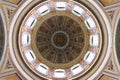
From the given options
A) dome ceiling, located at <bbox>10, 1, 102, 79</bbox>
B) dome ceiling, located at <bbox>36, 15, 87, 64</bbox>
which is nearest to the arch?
dome ceiling, located at <bbox>10, 1, 102, 79</bbox>

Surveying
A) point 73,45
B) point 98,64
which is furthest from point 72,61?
point 98,64

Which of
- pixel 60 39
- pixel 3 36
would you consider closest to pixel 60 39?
pixel 60 39

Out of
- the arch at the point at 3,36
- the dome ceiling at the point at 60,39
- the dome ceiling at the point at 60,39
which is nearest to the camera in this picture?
the arch at the point at 3,36

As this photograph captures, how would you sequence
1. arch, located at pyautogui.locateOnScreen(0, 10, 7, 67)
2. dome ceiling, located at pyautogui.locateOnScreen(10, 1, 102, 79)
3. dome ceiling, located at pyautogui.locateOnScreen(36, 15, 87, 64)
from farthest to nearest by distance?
dome ceiling, located at pyautogui.locateOnScreen(36, 15, 87, 64) → dome ceiling, located at pyautogui.locateOnScreen(10, 1, 102, 79) → arch, located at pyautogui.locateOnScreen(0, 10, 7, 67)

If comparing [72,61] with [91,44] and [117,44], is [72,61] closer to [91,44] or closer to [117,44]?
[91,44]

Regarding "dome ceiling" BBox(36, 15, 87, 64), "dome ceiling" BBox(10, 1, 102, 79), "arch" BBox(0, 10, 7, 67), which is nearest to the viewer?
"arch" BBox(0, 10, 7, 67)

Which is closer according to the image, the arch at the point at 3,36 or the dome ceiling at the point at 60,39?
the arch at the point at 3,36

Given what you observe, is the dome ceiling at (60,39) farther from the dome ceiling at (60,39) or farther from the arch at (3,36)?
the arch at (3,36)

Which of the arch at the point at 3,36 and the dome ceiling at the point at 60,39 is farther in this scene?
the dome ceiling at the point at 60,39

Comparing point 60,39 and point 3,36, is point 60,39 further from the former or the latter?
point 3,36

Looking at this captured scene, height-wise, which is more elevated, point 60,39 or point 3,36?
point 60,39

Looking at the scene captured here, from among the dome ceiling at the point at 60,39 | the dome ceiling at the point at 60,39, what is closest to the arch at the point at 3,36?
the dome ceiling at the point at 60,39

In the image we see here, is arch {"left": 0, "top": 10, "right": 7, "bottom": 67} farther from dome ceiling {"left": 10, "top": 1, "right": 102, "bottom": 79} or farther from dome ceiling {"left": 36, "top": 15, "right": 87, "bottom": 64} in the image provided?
dome ceiling {"left": 36, "top": 15, "right": 87, "bottom": 64}

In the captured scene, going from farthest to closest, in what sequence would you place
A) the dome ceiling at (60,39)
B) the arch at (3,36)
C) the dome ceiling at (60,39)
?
the dome ceiling at (60,39), the dome ceiling at (60,39), the arch at (3,36)
